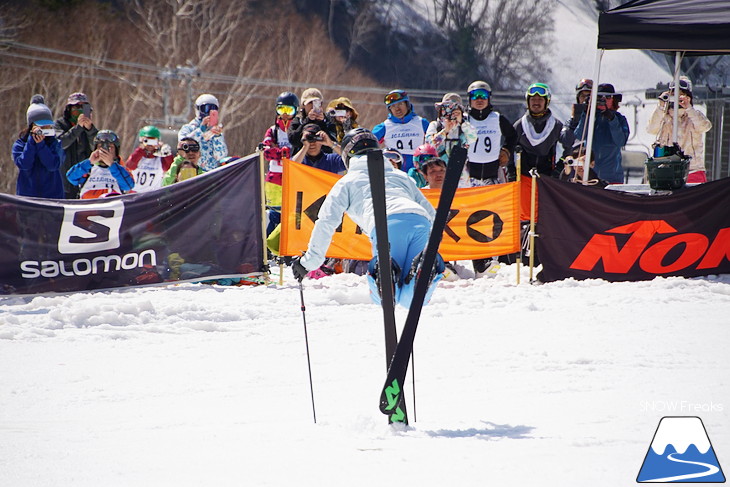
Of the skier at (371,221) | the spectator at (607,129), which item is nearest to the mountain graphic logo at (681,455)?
the skier at (371,221)

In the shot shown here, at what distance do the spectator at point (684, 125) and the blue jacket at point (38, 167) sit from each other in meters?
7.25

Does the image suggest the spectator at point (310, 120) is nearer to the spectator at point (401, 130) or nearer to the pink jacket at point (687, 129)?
the spectator at point (401, 130)

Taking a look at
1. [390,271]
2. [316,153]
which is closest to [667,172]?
[316,153]

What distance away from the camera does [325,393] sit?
6.38m

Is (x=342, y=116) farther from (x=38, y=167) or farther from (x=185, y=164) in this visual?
(x=38, y=167)

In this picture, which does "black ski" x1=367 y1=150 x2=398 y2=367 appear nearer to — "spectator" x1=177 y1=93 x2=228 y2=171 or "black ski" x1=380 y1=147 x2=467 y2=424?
"black ski" x1=380 y1=147 x2=467 y2=424

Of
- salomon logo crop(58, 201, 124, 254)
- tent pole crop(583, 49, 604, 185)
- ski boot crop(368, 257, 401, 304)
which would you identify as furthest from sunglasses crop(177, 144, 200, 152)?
ski boot crop(368, 257, 401, 304)

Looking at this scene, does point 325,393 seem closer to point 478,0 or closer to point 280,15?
point 280,15

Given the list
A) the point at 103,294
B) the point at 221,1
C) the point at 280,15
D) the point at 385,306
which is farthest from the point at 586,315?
the point at 280,15

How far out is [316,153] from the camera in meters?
11.1

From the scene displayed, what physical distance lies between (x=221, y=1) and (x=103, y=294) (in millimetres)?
41143

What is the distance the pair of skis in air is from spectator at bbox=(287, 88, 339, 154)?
607 centimetres

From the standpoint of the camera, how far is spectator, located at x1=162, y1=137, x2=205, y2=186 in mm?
11406

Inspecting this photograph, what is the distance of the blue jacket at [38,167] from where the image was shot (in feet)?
35.6
